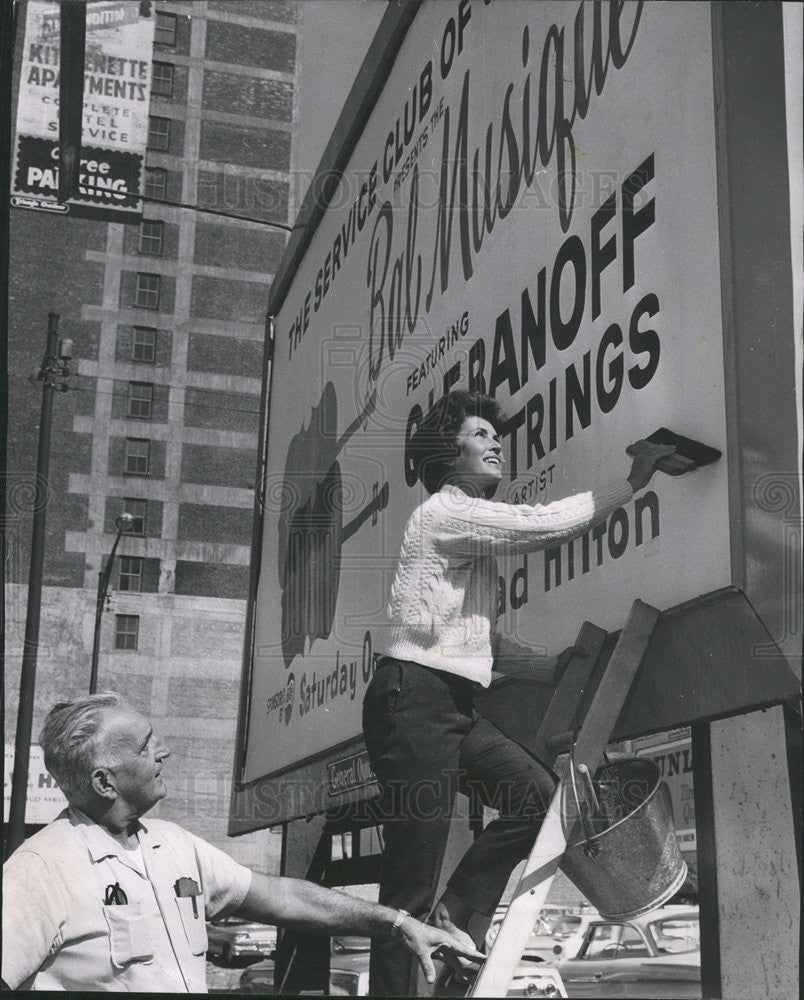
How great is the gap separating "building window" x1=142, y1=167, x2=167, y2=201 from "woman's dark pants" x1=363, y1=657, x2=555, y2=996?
1191 mm

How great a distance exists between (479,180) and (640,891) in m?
1.34

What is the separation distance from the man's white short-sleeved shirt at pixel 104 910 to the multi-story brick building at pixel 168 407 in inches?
10.9

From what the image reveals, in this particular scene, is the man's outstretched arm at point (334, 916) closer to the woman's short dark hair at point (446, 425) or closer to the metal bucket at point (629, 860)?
the metal bucket at point (629, 860)

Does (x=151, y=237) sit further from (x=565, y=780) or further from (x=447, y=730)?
(x=565, y=780)

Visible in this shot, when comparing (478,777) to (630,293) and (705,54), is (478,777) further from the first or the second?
(705,54)

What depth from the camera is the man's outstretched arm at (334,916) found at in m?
1.80

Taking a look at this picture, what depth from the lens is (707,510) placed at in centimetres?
159

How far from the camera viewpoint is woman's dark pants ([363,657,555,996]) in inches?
77.7

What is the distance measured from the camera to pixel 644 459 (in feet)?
5.57

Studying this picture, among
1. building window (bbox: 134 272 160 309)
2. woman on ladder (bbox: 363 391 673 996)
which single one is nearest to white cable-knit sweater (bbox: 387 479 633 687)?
woman on ladder (bbox: 363 391 673 996)

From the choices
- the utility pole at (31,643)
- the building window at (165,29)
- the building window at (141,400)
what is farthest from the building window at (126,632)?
the building window at (165,29)

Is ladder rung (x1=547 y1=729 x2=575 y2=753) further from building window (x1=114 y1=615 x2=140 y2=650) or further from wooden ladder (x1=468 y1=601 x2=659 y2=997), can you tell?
building window (x1=114 y1=615 x2=140 y2=650)

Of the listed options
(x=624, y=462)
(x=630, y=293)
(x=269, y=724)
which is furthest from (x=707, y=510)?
(x=269, y=724)

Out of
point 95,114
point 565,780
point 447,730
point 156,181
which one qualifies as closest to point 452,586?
point 447,730
